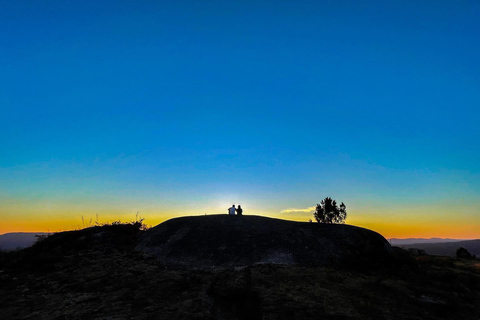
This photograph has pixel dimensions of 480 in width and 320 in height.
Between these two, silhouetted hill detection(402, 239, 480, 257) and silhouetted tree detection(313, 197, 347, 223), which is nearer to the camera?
silhouetted tree detection(313, 197, 347, 223)

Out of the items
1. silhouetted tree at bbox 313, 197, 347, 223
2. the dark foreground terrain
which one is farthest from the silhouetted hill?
the dark foreground terrain

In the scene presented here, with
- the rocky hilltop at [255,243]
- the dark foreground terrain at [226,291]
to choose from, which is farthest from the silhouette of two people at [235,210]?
the dark foreground terrain at [226,291]

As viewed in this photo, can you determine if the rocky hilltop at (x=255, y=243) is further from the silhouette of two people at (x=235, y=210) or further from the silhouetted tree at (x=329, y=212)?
the silhouetted tree at (x=329, y=212)

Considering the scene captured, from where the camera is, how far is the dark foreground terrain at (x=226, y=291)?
6797 mm

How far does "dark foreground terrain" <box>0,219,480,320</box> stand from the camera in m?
6.80

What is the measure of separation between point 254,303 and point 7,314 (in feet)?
20.3

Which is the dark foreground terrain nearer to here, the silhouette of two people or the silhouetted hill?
the silhouette of two people

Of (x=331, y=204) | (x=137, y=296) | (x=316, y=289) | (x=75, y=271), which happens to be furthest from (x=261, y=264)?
(x=331, y=204)

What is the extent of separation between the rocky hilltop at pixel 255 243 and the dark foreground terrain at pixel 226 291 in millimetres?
534

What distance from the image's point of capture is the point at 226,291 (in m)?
7.58

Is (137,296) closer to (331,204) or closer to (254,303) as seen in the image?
(254,303)

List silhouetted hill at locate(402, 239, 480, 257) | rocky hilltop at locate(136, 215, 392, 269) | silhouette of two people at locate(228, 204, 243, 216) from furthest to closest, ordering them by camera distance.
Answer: silhouetted hill at locate(402, 239, 480, 257) < silhouette of two people at locate(228, 204, 243, 216) < rocky hilltop at locate(136, 215, 392, 269)

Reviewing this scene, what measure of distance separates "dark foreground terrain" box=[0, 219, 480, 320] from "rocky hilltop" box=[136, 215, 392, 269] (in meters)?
0.53

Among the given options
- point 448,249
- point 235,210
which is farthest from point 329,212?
point 448,249
